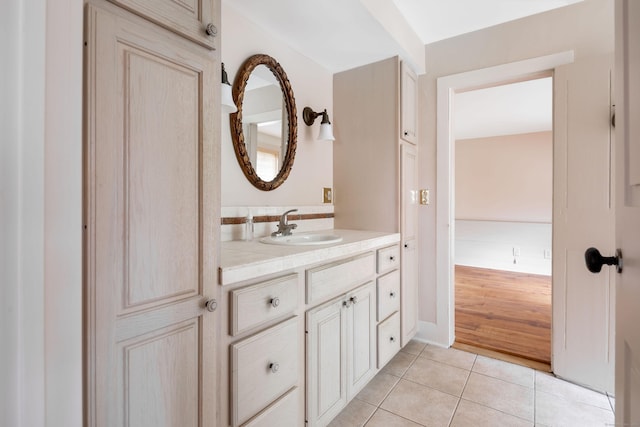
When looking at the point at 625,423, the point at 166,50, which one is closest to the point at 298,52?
the point at 166,50

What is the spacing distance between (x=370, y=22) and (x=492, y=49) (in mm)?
1063

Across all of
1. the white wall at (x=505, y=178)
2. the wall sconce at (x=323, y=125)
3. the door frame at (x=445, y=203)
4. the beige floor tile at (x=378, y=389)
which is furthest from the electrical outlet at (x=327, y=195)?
the white wall at (x=505, y=178)

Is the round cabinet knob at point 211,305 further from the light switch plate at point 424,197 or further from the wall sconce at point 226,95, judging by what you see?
the light switch plate at point 424,197

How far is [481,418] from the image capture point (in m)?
1.58

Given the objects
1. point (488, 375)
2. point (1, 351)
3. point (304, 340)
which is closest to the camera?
point (1, 351)

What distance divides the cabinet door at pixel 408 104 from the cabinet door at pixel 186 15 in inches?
57.7

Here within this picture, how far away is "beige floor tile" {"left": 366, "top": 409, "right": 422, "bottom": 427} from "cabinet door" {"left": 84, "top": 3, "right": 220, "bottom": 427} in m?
1.00

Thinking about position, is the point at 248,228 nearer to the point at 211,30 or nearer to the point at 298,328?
the point at 298,328

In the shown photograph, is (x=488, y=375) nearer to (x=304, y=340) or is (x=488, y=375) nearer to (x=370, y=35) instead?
(x=304, y=340)

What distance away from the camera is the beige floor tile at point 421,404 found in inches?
62.1

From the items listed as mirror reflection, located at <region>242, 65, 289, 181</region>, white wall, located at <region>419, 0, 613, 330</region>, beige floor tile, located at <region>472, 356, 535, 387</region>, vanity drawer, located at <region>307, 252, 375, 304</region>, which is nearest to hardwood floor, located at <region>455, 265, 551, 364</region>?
beige floor tile, located at <region>472, 356, 535, 387</region>

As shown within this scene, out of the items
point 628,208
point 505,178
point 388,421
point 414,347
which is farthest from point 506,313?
point 505,178

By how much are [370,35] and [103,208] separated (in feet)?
5.68

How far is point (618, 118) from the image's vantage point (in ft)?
2.45
